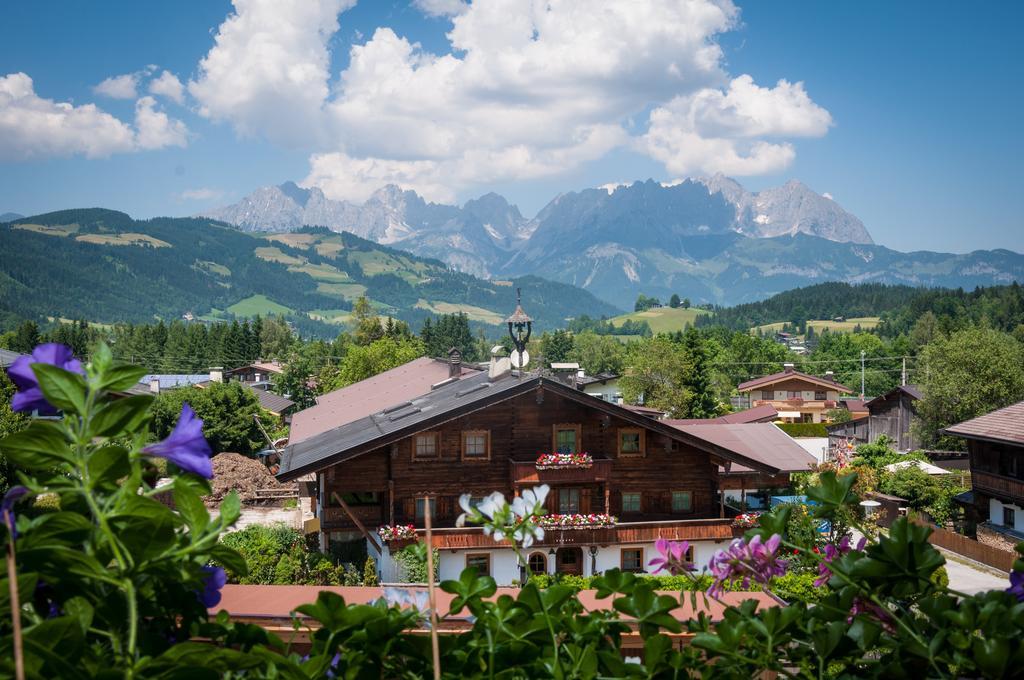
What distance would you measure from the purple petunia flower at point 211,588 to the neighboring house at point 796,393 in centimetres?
9051

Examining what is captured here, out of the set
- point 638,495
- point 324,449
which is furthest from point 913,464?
point 324,449

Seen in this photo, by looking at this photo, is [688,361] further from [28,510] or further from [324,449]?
[28,510]

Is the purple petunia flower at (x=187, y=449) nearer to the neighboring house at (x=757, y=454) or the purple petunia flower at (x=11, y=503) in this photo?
the purple petunia flower at (x=11, y=503)

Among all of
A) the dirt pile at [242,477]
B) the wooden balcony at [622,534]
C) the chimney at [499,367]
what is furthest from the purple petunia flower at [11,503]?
the dirt pile at [242,477]

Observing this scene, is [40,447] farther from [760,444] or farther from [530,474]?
[760,444]

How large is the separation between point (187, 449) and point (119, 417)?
160 millimetres

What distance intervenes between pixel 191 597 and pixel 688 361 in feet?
224

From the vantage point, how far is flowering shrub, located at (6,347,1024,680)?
1.58 metres

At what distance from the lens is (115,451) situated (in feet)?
5.46

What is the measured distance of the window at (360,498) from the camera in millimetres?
23141

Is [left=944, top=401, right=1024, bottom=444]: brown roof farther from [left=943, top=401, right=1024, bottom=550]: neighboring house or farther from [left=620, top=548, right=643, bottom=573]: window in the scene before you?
[left=620, top=548, right=643, bottom=573]: window

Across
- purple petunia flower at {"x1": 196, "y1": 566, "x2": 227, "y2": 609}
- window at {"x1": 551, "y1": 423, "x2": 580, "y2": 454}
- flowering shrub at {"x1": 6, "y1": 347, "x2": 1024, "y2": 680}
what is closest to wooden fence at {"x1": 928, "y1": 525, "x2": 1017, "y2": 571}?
window at {"x1": 551, "y1": 423, "x2": 580, "y2": 454}

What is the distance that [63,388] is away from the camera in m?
1.67

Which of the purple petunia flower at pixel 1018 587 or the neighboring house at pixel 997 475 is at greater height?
the purple petunia flower at pixel 1018 587
